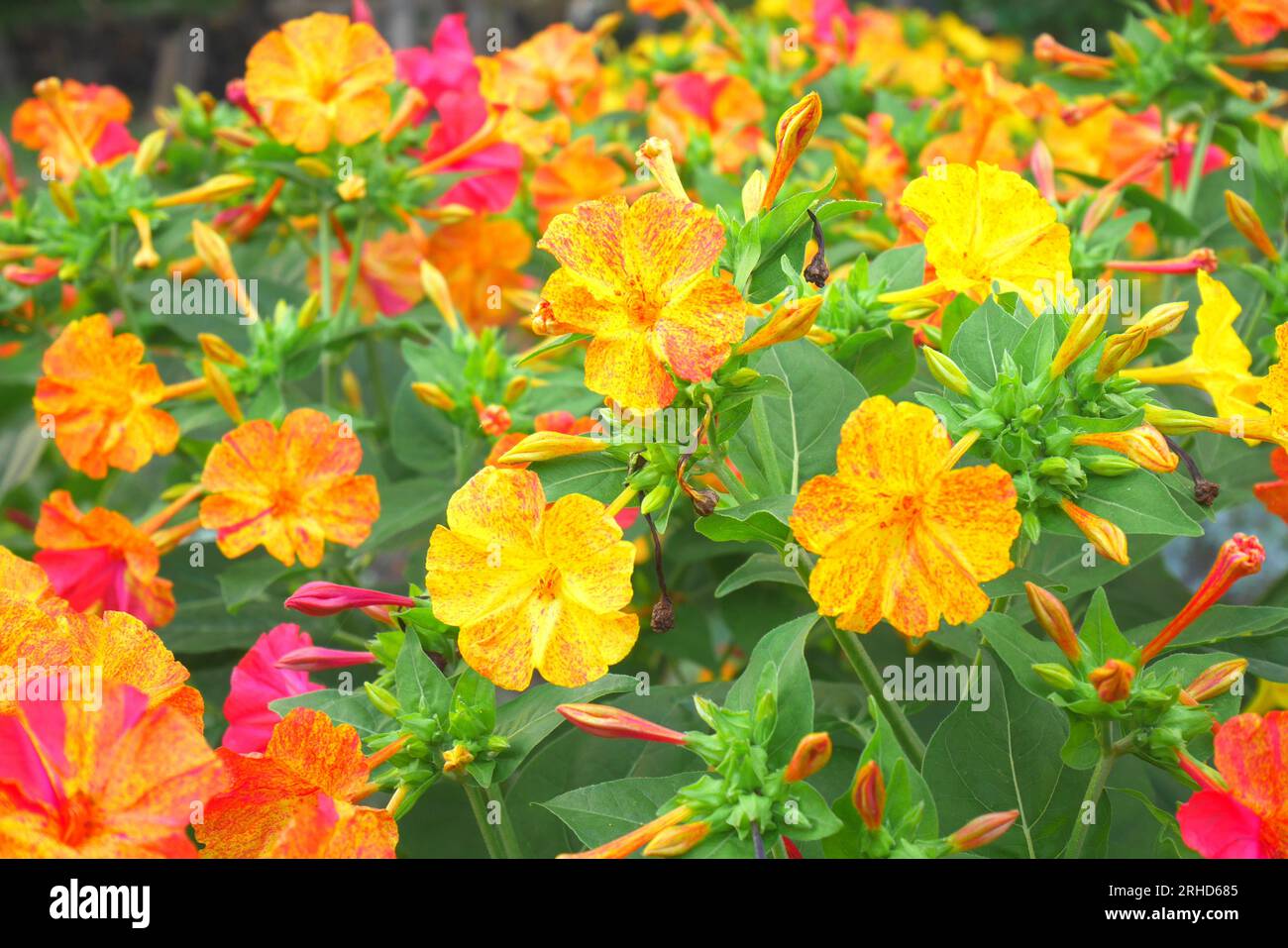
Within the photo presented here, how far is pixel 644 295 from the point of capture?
96 cm

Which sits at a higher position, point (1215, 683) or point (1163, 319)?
point (1163, 319)

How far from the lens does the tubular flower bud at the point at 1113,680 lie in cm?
90

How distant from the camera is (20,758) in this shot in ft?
2.81

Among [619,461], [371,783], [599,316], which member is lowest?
[371,783]

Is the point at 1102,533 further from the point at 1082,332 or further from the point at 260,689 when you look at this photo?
the point at 260,689

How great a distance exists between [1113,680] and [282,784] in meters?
0.69

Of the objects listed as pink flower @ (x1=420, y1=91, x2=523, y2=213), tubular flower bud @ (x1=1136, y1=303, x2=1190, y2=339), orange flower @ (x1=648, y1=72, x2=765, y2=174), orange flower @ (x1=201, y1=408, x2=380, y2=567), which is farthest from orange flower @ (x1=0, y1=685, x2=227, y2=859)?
orange flower @ (x1=648, y1=72, x2=765, y2=174)

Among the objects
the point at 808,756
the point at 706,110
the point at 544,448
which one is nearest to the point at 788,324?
the point at 544,448

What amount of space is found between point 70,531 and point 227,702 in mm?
A: 457

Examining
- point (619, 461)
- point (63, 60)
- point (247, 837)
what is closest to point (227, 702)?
point (247, 837)

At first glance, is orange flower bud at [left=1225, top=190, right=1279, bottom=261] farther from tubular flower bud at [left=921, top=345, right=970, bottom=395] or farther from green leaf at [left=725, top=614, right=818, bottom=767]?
green leaf at [left=725, top=614, right=818, bottom=767]

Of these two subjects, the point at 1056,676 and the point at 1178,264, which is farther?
the point at 1178,264

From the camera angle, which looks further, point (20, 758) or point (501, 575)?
point (501, 575)
